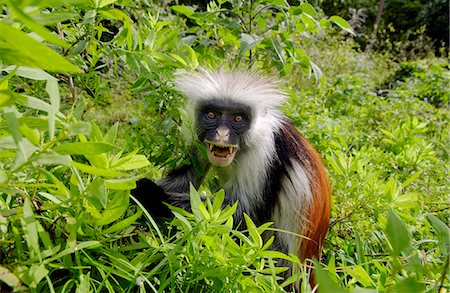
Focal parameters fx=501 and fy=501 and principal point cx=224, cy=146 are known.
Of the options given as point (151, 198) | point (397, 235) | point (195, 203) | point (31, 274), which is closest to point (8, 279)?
point (31, 274)

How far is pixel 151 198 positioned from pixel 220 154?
53 cm

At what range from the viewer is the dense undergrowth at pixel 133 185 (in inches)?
55.9

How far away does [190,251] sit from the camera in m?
2.08

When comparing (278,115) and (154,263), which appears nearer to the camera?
(154,263)

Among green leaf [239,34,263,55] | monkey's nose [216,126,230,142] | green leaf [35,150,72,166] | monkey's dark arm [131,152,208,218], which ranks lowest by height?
monkey's dark arm [131,152,208,218]

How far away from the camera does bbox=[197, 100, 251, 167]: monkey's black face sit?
3279 mm

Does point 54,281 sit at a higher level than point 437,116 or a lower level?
higher

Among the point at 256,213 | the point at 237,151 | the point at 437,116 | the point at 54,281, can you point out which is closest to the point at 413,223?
the point at 256,213

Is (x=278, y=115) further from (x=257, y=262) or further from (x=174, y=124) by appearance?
(x=257, y=262)

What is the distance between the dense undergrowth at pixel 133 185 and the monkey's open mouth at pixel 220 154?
12.2 inches

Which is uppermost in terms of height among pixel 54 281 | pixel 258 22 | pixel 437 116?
pixel 258 22

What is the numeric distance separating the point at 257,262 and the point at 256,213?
1.43 m

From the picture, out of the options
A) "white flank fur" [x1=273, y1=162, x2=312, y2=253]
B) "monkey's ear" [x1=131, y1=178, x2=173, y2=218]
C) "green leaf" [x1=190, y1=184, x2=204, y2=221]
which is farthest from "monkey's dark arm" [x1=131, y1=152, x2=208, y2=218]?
"green leaf" [x1=190, y1=184, x2=204, y2=221]

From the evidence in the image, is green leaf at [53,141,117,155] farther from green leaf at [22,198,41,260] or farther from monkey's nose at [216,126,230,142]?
monkey's nose at [216,126,230,142]
